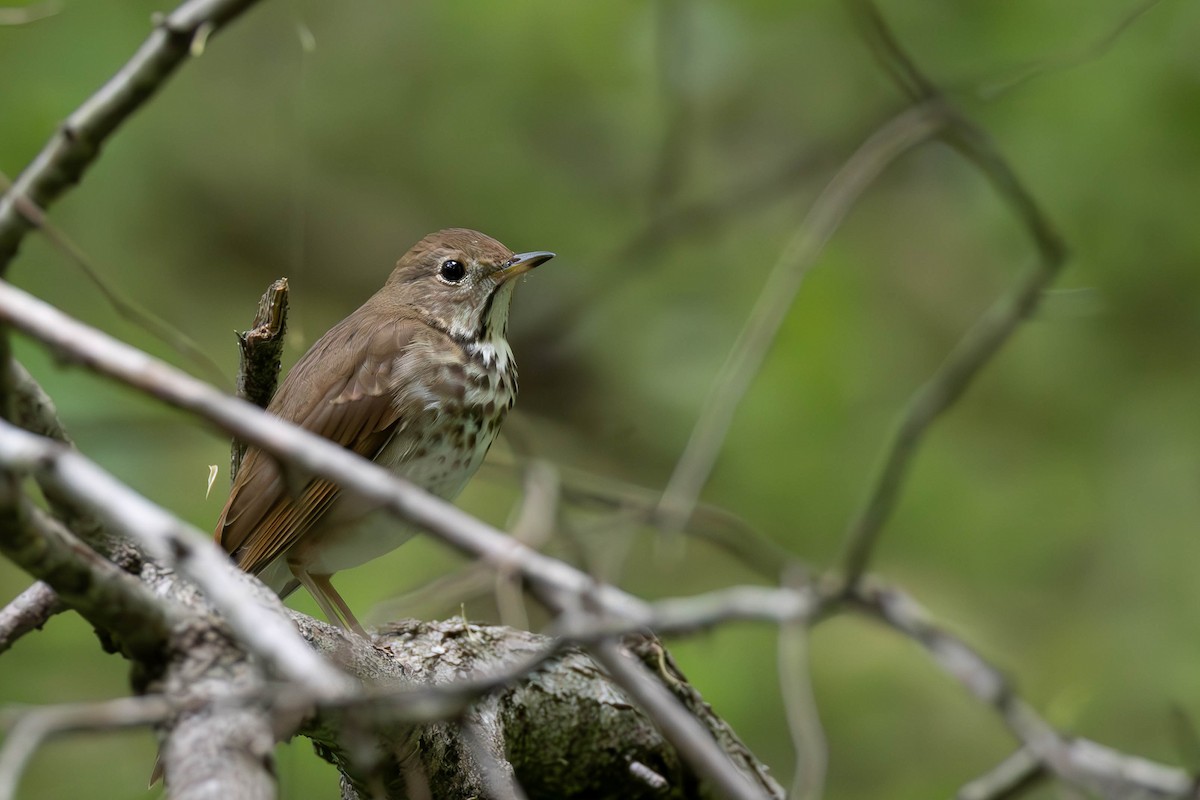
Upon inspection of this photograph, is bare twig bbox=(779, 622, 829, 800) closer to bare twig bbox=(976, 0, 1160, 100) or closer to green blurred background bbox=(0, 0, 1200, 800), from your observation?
green blurred background bbox=(0, 0, 1200, 800)

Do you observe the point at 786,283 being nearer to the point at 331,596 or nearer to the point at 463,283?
the point at 463,283

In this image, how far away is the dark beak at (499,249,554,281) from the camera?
4387mm

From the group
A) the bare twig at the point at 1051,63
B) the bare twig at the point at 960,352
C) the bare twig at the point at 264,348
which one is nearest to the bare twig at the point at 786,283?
the bare twig at the point at 960,352

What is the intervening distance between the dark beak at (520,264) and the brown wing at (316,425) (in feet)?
1.51

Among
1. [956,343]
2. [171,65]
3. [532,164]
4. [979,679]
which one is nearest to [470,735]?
[979,679]

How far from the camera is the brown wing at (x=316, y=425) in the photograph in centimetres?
377

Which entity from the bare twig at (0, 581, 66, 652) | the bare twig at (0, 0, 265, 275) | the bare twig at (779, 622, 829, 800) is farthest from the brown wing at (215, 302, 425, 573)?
the bare twig at (0, 0, 265, 275)

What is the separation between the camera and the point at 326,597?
167 inches

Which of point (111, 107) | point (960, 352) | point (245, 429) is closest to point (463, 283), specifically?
point (960, 352)

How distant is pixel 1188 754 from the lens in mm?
3422

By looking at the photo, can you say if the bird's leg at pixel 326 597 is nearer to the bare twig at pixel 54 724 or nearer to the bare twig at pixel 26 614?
the bare twig at pixel 26 614

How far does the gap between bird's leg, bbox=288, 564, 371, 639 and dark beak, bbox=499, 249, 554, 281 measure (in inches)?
47.7

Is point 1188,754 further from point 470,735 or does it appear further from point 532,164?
point 532,164

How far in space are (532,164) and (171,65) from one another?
4304 millimetres
